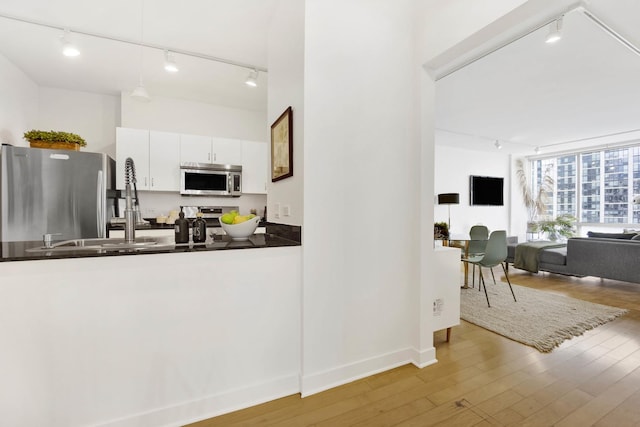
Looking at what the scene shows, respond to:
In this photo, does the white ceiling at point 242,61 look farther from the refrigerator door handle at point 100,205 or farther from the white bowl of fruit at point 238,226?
the white bowl of fruit at point 238,226

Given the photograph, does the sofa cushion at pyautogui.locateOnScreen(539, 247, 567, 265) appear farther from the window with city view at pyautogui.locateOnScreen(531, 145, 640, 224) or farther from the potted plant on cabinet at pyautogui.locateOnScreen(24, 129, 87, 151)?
the potted plant on cabinet at pyautogui.locateOnScreen(24, 129, 87, 151)

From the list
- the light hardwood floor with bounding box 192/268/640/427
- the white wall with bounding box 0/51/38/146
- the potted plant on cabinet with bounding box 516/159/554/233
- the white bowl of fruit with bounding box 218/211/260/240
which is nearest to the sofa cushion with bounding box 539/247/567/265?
the light hardwood floor with bounding box 192/268/640/427

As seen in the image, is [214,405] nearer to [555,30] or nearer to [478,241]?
[555,30]

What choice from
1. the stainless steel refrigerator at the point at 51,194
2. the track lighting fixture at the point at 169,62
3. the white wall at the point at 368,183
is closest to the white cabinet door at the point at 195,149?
the stainless steel refrigerator at the point at 51,194

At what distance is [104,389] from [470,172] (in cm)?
793

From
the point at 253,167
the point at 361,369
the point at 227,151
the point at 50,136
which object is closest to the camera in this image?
the point at 361,369

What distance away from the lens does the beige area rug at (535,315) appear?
2.59 meters

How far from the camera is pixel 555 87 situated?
145 inches

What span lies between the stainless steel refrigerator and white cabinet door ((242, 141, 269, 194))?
1698mm

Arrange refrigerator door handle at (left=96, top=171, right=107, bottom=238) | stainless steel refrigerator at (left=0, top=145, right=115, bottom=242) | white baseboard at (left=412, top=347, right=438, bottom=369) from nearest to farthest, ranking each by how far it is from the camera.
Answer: white baseboard at (left=412, top=347, right=438, bottom=369) → stainless steel refrigerator at (left=0, top=145, right=115, bottom=242) → refrigerator door handle at (left=96, top=171, right=107, bottom=238)

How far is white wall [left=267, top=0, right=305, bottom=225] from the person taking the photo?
1.84m

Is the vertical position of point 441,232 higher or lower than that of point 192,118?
lower

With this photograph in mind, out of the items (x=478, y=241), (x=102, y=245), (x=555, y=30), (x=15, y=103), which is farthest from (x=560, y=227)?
(x=15, y=103)

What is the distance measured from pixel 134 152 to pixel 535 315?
512 centimetres
